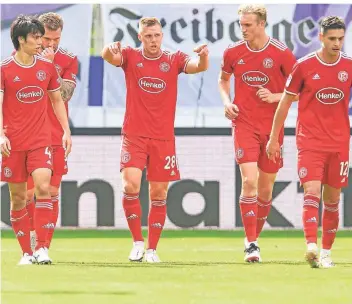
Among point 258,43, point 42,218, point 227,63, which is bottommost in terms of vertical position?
point 42,218

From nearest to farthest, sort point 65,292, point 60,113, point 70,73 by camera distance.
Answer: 1. point 65,292
2. point 60,113
3. point 70,73

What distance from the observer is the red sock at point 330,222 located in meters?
11.7

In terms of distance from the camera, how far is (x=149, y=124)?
485 inches

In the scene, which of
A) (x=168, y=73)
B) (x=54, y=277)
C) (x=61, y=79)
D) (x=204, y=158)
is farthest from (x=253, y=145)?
(x=204, y=158)

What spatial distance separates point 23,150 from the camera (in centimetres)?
1159

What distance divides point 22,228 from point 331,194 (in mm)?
2526

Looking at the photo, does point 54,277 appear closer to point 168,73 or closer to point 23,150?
point 23,150

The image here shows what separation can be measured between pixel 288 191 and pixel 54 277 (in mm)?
7277

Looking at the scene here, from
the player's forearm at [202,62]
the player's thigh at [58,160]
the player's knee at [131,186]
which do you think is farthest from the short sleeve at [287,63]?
the player's thigh at [58,160]

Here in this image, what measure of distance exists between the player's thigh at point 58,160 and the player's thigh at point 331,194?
2.39 meters

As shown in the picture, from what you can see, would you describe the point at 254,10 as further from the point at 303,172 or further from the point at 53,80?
the point at 53,80

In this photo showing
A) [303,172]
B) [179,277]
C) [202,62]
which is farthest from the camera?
[202,62]

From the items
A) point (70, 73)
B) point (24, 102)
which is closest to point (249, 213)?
point (70, 73)

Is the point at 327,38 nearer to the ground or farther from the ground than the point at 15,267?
farther from the ground
